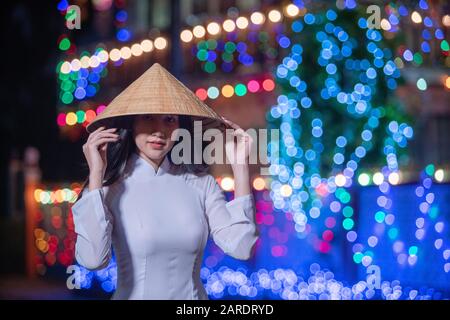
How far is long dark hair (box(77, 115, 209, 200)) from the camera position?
2.32 m

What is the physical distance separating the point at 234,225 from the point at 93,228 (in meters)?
0.41

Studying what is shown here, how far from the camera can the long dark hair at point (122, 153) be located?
2324mm

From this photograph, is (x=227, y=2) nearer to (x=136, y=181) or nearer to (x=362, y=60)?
(x=362, y=60)

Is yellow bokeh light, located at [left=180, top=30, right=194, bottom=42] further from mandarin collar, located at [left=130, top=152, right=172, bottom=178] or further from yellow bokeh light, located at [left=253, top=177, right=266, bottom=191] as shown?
mandarin collar, located at [left=130, top=152, right=172, bottom=178]

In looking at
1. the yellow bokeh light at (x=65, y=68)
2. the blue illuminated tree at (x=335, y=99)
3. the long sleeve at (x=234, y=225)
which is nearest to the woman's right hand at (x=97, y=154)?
the long sleeve at (x=234, y=225)

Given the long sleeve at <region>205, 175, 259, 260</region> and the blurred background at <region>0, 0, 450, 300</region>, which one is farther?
the blurred background at <region>0, 0, 450, 300</region>

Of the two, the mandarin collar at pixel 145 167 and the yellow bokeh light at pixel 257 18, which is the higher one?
the yellow bokeh light at pixel 257 18

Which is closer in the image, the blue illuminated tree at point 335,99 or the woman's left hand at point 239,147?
the woman's left hand at point 239,147

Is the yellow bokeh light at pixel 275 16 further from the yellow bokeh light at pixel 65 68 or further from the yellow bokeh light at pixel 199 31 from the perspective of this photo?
the yellow bokeh light at pixel 65 68

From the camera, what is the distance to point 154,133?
2406 millimetres

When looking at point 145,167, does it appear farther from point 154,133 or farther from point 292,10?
point 292,10

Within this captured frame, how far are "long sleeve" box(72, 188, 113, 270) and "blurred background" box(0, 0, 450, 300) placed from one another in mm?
1934

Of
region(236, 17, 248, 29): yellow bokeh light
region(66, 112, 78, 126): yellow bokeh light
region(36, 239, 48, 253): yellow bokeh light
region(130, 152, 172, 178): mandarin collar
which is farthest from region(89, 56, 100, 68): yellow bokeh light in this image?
region(130, 152, 172, 178): mandarin collar

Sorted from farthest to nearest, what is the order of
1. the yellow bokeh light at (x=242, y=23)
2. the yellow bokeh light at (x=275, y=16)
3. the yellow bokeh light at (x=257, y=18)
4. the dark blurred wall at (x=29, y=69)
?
1. the dark blurred wall at (x=29, y=69)
2. the yellow bokeh light at (x=242, y=23)
3. the yellow bokeh light at (x=257, y=18)
4. the yellow bokeh light at (x=275, y=16)
